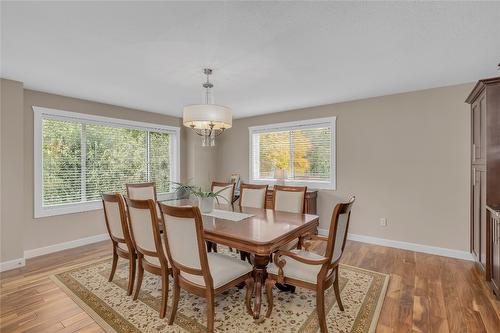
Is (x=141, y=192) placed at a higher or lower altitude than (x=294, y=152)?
lower

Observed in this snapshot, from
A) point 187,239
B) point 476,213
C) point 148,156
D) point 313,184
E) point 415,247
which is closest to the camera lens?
point 187,239

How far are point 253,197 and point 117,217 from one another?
1742 millimetres

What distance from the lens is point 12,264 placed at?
3160 millimetres

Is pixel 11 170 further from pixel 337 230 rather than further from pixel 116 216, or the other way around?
pixel 337 230

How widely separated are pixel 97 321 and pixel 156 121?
393cm

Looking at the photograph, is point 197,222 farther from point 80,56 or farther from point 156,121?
point 156,121

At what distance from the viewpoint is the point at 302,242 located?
264 centimetres

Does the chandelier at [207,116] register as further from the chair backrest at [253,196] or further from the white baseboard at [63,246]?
the white baseboard at [63,246]

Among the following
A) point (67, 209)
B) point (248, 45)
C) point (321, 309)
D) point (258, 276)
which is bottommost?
point (321, 309)

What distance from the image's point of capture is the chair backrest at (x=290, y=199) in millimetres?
3135

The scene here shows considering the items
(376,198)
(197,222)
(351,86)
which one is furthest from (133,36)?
(376,198)

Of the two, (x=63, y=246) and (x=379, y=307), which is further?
(x=63, y=246)

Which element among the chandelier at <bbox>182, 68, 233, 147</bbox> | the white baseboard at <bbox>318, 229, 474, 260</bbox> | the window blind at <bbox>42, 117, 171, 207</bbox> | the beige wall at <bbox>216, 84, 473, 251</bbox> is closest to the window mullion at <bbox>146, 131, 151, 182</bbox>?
the window blind at <bbox>42, 117, 171, 207</bbox>

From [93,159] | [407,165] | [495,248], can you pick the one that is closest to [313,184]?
[407,165]
